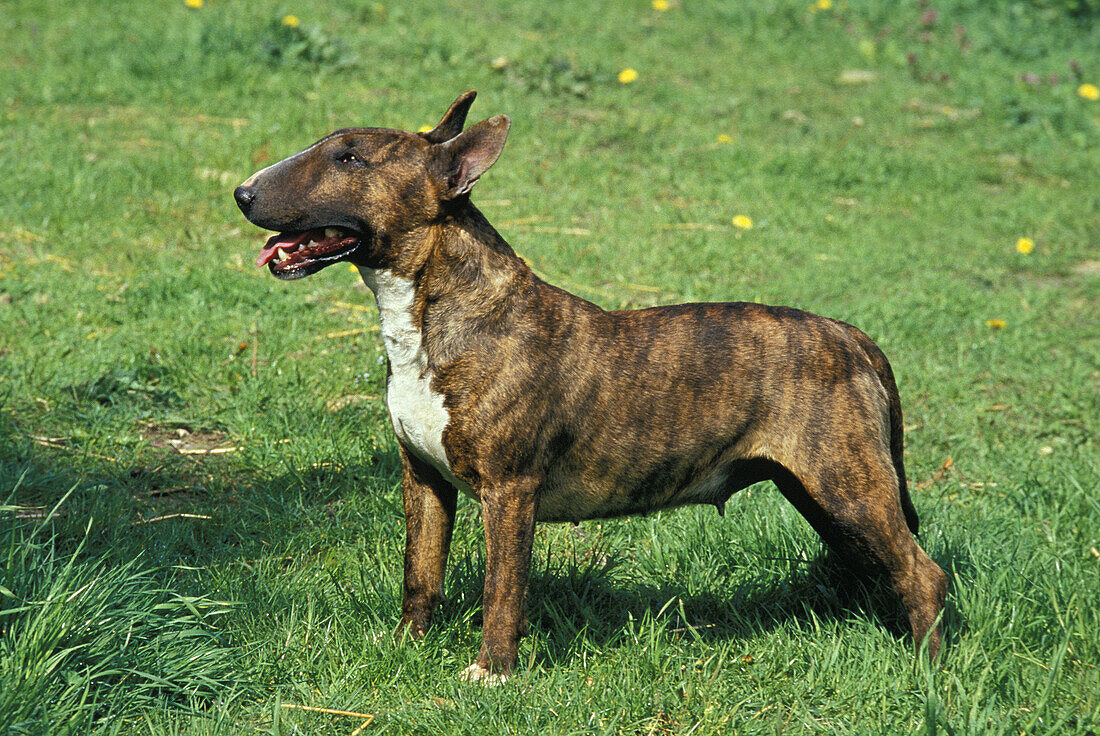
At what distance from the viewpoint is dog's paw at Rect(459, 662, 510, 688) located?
132 inches

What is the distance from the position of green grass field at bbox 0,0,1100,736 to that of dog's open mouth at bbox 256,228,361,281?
1.09 m

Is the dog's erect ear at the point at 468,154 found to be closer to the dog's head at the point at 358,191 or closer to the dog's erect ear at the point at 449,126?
the dog's head at the point at 358,191

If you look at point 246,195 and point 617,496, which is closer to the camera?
point 246,195

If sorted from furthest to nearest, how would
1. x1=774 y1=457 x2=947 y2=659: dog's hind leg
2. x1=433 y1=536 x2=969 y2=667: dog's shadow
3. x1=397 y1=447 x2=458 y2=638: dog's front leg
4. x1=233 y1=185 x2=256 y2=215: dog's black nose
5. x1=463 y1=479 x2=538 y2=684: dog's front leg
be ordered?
x1=433 y1=536 x2=969 y2=667: dog's shadow, x1=397 y1=447 x2=458 y2=638: dog's front leg, x1=774 y1=457 x2=947 y2=659: dog's hind leg, x1=463 y1=479 x2=538 y2=684: dog's front leg, x1=233 y1=185 x2=256 y2=215: dog's black nose

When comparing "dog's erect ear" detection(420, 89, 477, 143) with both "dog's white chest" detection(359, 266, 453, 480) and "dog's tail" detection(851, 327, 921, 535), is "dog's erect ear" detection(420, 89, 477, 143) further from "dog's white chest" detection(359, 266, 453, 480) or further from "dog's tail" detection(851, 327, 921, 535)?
"dog's tail" detection(851, 327, 921, 535)

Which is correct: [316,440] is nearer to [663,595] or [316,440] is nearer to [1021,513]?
[663,595]

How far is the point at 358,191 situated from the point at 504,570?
1276 millimetres

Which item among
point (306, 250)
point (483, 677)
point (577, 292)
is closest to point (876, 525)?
point (483, 677)

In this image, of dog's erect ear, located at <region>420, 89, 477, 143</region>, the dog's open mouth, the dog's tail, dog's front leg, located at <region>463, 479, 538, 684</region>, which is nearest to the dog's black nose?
the dog's open mouth

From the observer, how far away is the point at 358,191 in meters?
3.26

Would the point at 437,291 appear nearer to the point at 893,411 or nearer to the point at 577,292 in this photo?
the point at 893,411

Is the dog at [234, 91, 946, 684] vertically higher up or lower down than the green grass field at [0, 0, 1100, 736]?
higher up

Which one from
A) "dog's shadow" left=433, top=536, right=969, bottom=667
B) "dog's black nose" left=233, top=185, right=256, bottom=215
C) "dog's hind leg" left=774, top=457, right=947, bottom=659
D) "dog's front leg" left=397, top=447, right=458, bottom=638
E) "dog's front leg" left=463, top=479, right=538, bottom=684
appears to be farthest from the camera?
"dog's shadow" left=433, top=536, right=969, bottom=667

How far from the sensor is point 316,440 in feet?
16.1
